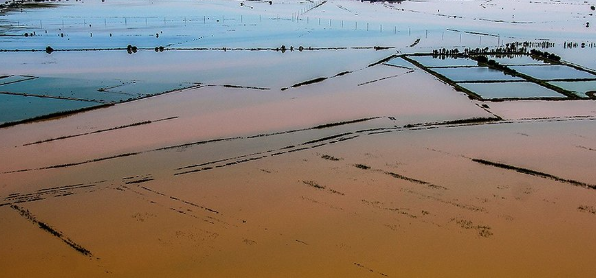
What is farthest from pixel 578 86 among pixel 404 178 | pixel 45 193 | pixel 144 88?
pixel 45 193

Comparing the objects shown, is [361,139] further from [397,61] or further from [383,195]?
[397,61]

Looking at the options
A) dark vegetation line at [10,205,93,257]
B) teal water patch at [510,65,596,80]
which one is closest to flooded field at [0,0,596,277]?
dark vegetation line at [10,205,93,257]

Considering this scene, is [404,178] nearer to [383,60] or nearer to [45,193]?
[45,193]

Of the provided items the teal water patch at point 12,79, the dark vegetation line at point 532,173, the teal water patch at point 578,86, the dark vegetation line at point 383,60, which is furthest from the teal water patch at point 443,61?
the teal water patch at point 12,79

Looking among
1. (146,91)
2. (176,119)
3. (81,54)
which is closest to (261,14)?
(81,54)

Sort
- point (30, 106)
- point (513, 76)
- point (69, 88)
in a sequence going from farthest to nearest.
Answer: point (513, 76), point (69, 88), point (30, 106)

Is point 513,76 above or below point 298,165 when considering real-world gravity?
above
